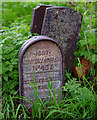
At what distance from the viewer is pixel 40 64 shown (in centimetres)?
241

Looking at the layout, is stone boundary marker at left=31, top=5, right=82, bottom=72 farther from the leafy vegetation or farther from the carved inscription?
the carved inscription

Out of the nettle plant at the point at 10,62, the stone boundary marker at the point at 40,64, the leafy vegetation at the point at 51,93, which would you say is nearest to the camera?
the leafy vegetation at the point at 51,93

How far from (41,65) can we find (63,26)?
2.35ft

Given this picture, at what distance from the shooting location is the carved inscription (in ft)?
7.75

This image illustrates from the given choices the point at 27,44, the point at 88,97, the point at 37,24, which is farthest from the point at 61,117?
the point at 37,24

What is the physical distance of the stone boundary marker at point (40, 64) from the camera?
2.34 meters

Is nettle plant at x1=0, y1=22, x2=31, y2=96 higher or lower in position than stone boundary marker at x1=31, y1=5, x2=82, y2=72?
lower

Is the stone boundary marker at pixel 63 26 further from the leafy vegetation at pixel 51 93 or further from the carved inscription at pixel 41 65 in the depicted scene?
the carved inscription at pixel 41 65

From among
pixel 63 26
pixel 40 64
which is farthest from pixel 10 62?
pixel 63 26

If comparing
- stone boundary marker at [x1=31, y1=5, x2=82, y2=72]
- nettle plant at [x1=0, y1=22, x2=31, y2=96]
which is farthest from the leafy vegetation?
stone boundary marker at [x1=31, y1=5, x2=82, y2=72]

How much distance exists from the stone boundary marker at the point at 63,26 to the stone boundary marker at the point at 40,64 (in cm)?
32

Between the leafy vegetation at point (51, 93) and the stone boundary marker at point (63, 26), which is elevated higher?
the stone boundary marker at point (63, 26)

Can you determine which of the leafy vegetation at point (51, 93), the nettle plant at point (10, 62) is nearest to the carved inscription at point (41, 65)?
the leafy vegetation at point (51, 93)

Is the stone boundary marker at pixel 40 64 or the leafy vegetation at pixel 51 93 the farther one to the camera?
the stone boundary marker at pixel 40 64
